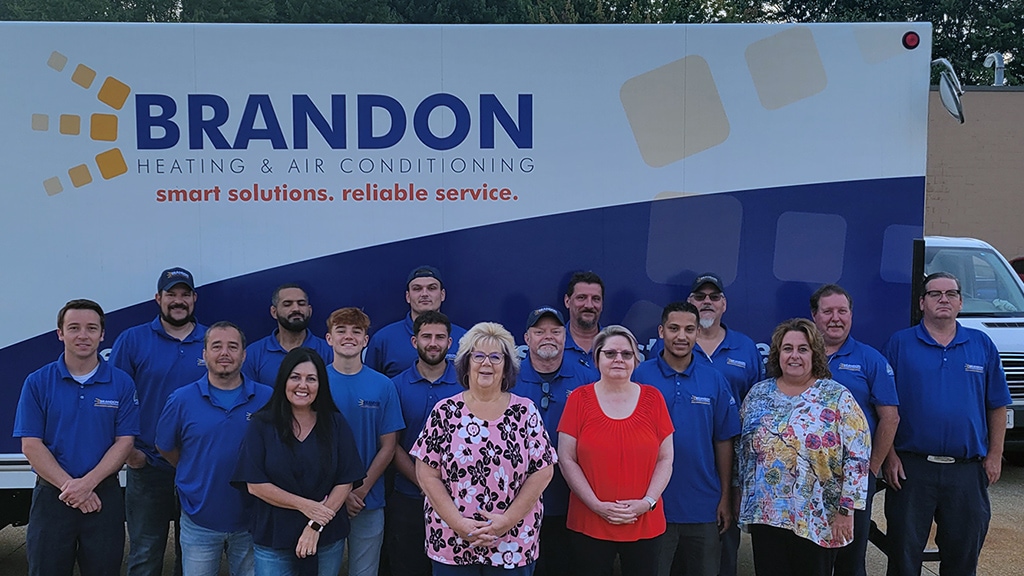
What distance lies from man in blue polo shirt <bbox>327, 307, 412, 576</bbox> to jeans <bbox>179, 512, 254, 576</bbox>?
0.46 meters

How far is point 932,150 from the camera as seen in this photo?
1442 centimetres

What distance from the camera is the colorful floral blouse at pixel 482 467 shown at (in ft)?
10.1

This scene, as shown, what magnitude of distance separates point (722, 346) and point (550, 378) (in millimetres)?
912

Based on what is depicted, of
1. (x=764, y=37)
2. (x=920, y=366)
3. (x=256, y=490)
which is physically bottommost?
(x=256, y=490)

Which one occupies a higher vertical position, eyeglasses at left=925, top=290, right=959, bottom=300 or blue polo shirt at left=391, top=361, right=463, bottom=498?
eyeglasses at left=925, top=290, right=959, bottom=300

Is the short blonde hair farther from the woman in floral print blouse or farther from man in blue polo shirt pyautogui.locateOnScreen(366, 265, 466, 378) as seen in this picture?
the woman in floral print blouse

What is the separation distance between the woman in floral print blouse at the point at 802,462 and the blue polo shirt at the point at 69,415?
2840mm

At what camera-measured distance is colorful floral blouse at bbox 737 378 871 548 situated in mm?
3330

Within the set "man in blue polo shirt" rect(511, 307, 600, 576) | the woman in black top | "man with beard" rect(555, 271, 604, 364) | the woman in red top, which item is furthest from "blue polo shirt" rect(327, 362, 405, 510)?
"man with beard" rect(555, 271, 604, 364)

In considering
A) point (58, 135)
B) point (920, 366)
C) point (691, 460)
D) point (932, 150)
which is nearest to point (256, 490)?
point (691, 460)

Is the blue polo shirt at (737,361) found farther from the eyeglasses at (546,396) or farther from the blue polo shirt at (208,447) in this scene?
the blue polo shirt at (208,447)

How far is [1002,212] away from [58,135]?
14.9 metres

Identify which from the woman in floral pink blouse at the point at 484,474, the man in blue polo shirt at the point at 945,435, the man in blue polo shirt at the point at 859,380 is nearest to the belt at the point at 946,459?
the man in blue polo shirt at the point at 945,435

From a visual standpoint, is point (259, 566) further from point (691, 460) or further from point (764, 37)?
point (764, 37)
